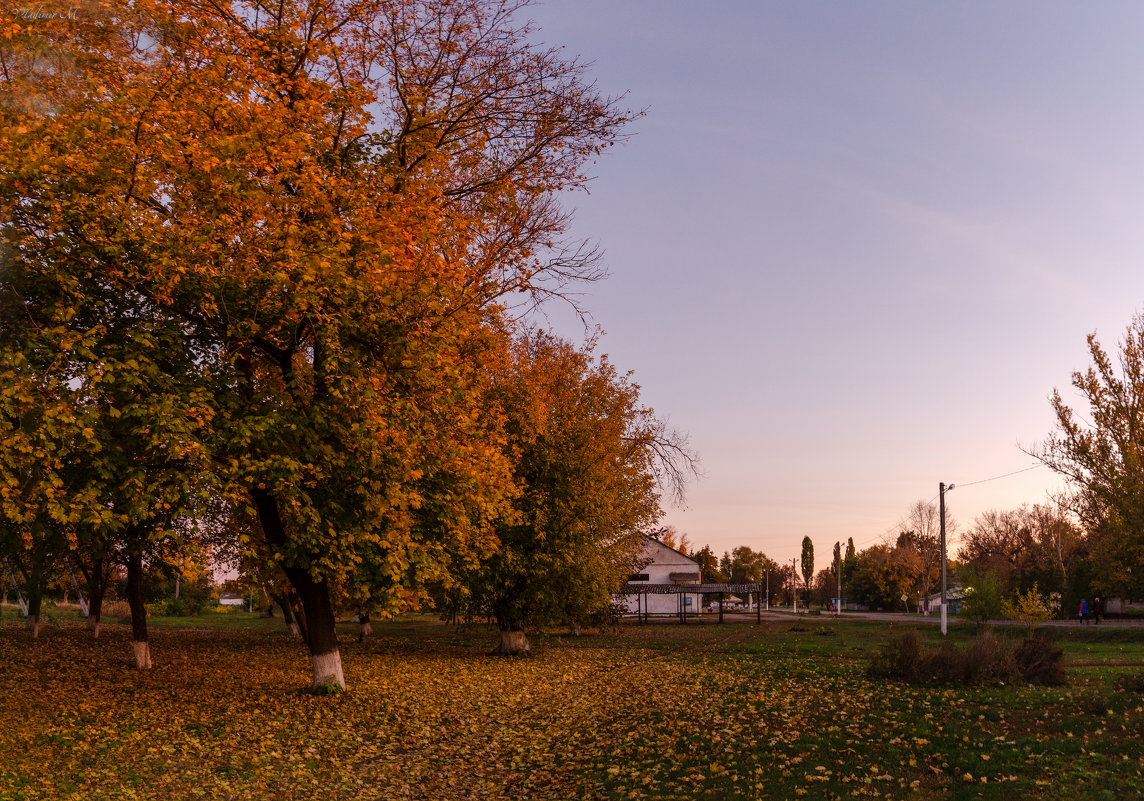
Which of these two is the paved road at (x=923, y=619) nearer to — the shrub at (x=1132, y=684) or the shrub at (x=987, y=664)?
the shrub at (x=987, y=664)

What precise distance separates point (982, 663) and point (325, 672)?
14.7 m

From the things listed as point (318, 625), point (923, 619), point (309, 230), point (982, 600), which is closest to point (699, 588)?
point (923, 619)

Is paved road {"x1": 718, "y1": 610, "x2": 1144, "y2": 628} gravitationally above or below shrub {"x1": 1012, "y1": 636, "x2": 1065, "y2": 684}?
below

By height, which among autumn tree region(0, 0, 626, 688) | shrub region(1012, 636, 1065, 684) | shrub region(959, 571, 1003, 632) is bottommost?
shrub region(959, 571, 1003, 632)

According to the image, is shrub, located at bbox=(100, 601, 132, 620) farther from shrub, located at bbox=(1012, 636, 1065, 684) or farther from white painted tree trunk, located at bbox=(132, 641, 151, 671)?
shrub, located at bbox=(1012, 636, 1065, 684)

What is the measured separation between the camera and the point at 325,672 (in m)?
17.3

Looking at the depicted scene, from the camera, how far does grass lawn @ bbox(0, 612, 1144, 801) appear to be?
9.96 meters

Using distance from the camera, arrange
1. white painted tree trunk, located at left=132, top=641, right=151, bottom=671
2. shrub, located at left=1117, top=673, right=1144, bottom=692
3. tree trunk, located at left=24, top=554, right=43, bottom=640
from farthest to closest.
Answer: tree trunk, located at left=24, top=554, right=43, bottom=640 → white painted tree trunk, located at left=132, top=641, right=151, bottom=671 → shrub, located at left=1117, top=673, right=1144, bottom=692

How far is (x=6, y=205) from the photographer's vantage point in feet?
37.8

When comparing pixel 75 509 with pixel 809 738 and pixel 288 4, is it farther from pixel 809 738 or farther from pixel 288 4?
pixel 809 738

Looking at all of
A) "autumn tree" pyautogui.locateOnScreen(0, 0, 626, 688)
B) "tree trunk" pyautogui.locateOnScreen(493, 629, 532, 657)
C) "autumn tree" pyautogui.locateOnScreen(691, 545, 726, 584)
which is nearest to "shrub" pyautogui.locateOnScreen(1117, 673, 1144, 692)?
"autumn tree" pyautogui.locateOnScreen(0, 0, 626, 688)

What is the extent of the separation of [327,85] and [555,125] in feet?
15.6

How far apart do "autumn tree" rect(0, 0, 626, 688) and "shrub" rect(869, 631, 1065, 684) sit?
419 inches

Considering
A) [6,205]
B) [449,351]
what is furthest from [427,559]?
[6,205]
